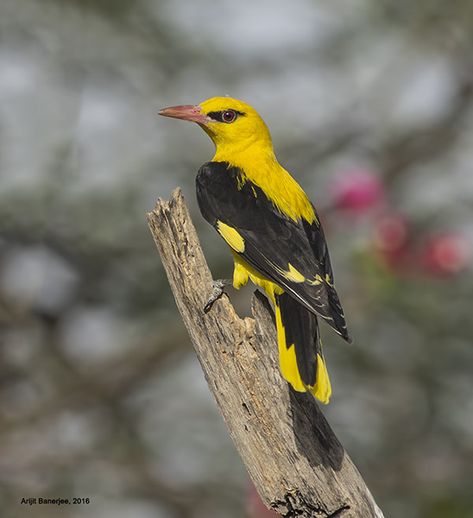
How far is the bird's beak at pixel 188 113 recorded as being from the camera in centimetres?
385

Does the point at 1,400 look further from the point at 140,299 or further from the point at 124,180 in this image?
the point at 124,180

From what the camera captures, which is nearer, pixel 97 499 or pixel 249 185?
pixel 249 185

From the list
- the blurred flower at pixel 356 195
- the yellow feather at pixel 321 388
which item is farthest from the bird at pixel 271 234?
the blurred flower at pixel 356 195

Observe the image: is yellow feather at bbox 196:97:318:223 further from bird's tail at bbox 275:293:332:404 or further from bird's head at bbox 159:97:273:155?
bird's tail at bbox 275:293:332:404

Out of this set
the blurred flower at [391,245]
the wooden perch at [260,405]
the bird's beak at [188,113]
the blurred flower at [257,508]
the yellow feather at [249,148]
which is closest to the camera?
the wooden perch at [260,405]

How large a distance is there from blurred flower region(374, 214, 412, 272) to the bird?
1141mm

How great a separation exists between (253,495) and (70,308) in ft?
9.84

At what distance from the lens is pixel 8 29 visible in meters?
6.30

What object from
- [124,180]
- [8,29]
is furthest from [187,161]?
[8,29]

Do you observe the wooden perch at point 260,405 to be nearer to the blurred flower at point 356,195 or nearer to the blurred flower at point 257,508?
the blurred flower at point 257,508

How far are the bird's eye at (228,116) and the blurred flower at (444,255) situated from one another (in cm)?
155

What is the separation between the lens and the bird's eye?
3.97 metres

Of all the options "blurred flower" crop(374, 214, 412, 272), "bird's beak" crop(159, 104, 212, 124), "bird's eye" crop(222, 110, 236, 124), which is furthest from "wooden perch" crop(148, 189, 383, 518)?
"blurred flower" crop(374, 214, 412, 272)

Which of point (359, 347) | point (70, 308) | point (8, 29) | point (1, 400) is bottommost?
point (359, 347)
